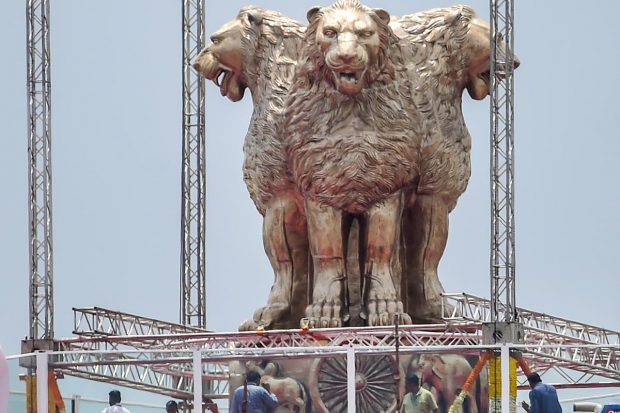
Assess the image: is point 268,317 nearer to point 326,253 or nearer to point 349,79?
point 326,253

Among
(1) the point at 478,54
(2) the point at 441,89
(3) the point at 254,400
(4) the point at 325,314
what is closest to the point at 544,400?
(3) the point at 254,400

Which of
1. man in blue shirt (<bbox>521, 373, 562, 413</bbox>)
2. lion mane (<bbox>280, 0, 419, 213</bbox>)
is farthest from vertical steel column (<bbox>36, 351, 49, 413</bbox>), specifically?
man in blue shirt (<bbox>521, 373, 562, 413</bbox>)

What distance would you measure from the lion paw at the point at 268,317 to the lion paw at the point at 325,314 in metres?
0.82

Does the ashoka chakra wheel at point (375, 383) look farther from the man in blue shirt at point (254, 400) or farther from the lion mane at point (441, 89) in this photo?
the lion mane at point (441, 89)

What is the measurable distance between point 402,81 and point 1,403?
15510 millimetres

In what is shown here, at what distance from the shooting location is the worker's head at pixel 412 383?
17984 mm

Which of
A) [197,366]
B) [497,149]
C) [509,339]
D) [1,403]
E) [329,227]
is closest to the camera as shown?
[1,403]

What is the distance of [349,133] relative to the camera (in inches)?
792

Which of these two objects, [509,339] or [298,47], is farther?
[298,47]

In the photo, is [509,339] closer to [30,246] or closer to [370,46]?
[370,46]

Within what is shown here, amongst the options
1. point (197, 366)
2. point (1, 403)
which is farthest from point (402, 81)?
point (1, 403)

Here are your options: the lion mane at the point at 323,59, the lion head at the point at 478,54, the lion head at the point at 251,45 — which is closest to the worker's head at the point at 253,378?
the lion mane at the point at 323,59

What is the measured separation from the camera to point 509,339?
17766 millimetres

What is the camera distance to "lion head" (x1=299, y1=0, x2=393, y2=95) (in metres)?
19.7
